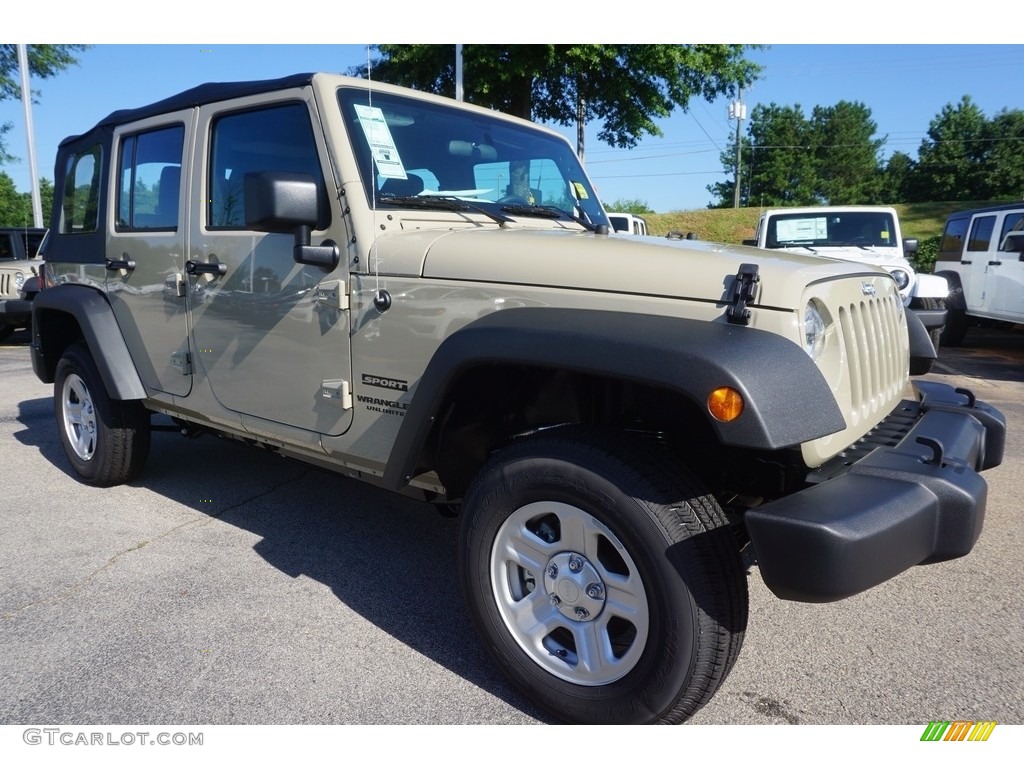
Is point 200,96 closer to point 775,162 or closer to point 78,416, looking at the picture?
point 78,416

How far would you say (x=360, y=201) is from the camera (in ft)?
8.82

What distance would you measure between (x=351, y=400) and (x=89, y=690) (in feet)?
4.15

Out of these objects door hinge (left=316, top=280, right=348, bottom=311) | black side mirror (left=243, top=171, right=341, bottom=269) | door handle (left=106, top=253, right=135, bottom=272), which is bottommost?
door handle (left=106, top=253, right=135, bottom=272)

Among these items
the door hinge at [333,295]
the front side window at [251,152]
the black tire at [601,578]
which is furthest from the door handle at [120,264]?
the black tire at [601,578]

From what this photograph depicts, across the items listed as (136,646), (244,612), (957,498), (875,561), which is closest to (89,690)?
(136,646)

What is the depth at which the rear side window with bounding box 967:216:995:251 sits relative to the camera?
9711 mm

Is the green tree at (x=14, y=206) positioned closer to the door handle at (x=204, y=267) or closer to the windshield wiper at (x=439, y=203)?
the door handle at (x=204, y=267)

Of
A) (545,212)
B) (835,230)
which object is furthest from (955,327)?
(545,212)

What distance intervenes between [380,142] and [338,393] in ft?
3.18

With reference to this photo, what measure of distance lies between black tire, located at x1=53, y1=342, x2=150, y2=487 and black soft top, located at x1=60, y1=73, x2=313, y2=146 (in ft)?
4.35

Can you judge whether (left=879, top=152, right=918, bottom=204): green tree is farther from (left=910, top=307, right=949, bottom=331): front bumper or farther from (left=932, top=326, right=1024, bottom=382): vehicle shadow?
(left=910, top=307, right=949, bottom=331): front bumper

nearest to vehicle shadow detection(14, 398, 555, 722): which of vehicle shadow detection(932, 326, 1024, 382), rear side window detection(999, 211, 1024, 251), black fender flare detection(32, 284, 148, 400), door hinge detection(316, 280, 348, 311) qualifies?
black fender flare detection(32, 284, 148, 400)
